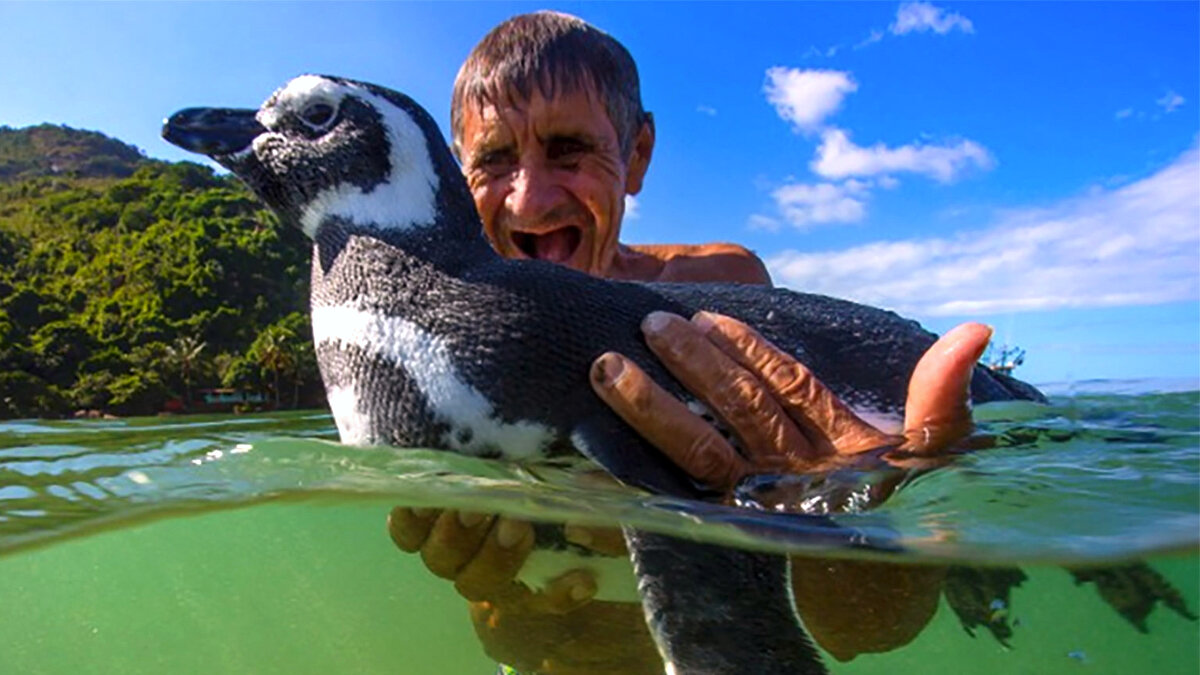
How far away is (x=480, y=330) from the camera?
219 cm

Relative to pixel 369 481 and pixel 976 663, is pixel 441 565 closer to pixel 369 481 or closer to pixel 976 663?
pixel 369 481

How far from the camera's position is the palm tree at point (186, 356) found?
3894cm

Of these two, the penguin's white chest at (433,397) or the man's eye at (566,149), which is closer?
the penguin's white chest at (433,397)

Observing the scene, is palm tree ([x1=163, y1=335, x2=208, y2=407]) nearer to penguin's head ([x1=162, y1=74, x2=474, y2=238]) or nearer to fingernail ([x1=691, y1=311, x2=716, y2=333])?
penguin's head ([x1=162, y1=74, x2=474, y2=238])

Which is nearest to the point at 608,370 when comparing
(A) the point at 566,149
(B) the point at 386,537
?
(A) the point at 566,149

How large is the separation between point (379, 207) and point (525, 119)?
123 centimetres

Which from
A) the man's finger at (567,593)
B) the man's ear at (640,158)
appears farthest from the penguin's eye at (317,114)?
the man's ear at (640,158)

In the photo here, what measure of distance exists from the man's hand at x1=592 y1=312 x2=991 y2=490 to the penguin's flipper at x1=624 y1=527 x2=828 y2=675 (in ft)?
0.87

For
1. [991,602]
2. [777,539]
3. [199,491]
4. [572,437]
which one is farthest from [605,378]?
→ [991,602]

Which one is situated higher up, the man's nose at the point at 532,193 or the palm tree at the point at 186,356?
the man's nose at the point at 532,193

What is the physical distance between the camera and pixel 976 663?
13.5 ft

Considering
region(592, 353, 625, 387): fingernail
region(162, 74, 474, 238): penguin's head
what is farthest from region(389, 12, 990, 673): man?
region(162, 74, 474, 238): penguin's head

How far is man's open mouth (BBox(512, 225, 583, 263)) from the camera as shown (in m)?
3.84

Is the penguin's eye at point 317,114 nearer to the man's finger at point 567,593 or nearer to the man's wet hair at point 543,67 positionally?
the man's wet hair at point 543,67
